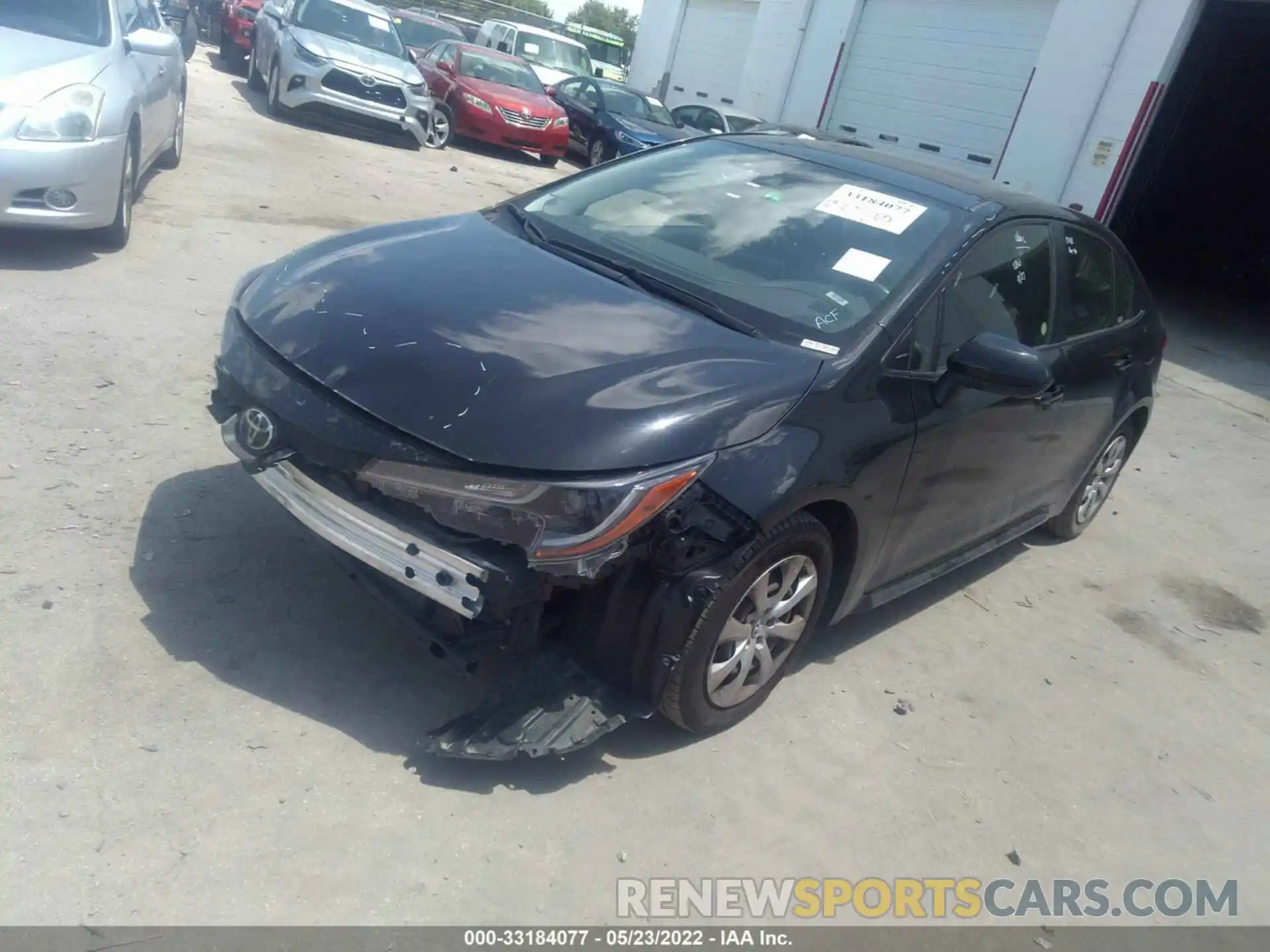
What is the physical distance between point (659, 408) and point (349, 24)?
1275 centimetres

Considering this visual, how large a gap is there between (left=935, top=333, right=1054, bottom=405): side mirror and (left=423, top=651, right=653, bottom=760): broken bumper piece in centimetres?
151

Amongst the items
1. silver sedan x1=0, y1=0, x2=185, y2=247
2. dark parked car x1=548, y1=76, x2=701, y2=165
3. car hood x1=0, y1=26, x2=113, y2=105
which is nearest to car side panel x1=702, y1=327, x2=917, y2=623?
silver sedan x1=0, y1=0, x2=185, y2=247

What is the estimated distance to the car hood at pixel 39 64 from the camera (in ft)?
17.8

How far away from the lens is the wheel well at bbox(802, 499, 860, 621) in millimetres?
3219

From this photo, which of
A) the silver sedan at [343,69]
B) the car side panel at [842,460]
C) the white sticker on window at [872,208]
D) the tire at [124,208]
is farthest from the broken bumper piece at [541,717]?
the silver sedan at [343,69]

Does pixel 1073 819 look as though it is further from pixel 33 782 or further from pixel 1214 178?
pixel 1214 178

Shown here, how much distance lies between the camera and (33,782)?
2.58 m

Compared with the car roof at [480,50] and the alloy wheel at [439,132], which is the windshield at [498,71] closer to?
the car roof at [480,50]

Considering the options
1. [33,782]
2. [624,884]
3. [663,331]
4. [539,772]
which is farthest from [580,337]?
[33,782]

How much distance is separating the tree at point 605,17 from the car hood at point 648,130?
5419 cm

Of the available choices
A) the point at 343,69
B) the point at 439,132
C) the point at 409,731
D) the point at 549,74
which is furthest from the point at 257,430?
the point at 549,74

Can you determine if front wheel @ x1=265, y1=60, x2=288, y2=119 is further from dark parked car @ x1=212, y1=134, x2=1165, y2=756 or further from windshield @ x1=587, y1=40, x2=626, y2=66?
windshield @ x1=587, y1=40, x2=626, y2=66

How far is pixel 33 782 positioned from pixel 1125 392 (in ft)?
15.5
